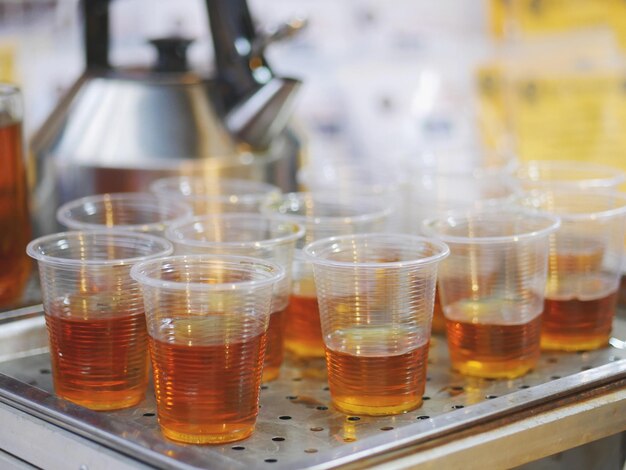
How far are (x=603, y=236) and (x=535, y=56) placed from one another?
1138mm

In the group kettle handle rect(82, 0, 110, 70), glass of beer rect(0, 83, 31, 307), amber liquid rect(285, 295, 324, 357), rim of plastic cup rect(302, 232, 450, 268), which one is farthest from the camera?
kettle handle rect(82, 0, 110, 70)

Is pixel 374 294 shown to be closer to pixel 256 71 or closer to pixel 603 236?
pixel 603 236

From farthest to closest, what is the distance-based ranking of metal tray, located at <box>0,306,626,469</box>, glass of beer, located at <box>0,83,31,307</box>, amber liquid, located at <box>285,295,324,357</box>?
glass of beer, located at <box>0,83,31,307</box>
amber liquid, located at <box>285,295,324,357</box>
metal tray, located at <box>0,306,626,469</box>

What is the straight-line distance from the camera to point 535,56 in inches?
92.4

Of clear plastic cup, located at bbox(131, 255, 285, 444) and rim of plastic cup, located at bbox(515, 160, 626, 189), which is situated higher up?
rim of plastic cup, located at bbox(515, 160, 626, 189)

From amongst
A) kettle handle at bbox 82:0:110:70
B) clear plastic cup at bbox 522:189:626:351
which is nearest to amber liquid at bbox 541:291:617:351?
clear plastic cup at bbox 522:189:626:351

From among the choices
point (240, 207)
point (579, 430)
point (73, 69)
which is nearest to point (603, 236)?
point (579, 430)

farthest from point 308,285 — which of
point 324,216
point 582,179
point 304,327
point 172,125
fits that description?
point 582,179

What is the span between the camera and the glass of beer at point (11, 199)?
1.37 meters

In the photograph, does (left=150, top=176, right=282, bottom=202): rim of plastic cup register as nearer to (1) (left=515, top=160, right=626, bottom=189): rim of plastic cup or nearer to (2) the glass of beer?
(2) the glass of beer

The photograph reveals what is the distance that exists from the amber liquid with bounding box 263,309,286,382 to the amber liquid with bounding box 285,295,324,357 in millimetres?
52

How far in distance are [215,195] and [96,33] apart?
1.28ft

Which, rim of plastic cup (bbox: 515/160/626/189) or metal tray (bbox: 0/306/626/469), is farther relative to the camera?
rim of plastic cup (bbox: 515/160/626/189)

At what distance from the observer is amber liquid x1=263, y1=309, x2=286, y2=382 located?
118cm
